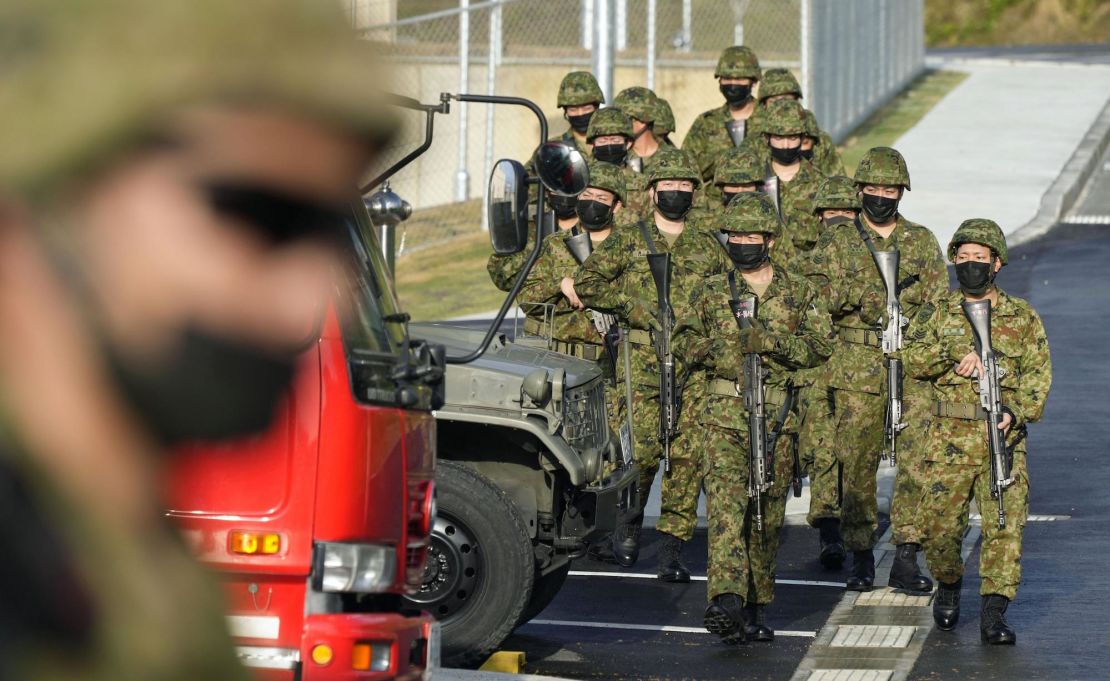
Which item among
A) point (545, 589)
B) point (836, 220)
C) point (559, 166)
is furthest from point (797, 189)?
point (559, 166)

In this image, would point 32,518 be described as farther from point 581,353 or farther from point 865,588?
point 581,353

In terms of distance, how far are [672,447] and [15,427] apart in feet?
32.5

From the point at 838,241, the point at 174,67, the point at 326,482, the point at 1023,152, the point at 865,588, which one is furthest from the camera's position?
the point at 1023,152

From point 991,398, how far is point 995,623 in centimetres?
102

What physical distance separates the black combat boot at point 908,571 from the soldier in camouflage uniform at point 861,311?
2.21 feet

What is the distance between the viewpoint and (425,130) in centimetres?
519

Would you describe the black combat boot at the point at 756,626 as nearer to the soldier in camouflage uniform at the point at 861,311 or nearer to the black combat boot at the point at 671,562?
the black combat boot at the point at 671,562

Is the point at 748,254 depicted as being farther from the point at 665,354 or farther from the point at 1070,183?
the point at 1070,183

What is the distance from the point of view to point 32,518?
1.06 meters

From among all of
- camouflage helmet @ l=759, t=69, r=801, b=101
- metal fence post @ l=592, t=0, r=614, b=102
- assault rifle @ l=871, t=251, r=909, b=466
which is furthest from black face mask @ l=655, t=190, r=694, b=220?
metal fence post @ l=592, t=0, r=614, b=102

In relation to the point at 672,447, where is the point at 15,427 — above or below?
above

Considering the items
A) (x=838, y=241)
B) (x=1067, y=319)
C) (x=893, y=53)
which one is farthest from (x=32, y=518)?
(x=893, y=53)

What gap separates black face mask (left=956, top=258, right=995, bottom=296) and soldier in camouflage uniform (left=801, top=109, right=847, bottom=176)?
13.1 feet

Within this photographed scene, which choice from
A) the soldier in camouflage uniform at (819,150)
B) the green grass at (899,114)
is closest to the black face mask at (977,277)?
the soldier in camouflage uniform at (819,150)
